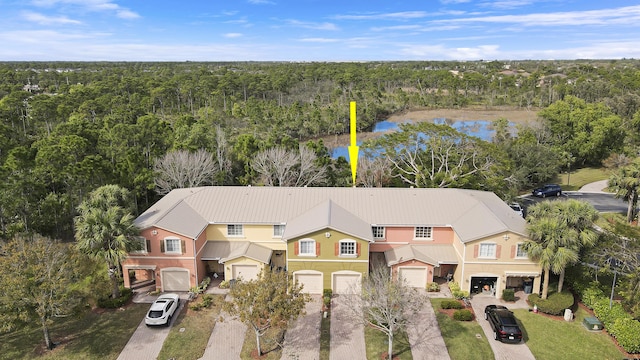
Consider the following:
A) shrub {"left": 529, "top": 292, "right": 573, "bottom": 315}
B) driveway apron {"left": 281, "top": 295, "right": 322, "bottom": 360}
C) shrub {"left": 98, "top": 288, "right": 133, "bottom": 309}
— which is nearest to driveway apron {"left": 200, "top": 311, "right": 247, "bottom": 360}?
driveway apron {"left": 281, "top": 295, "right": 322, "bottom": 360}

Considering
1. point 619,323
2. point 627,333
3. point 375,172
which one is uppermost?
point 375,172

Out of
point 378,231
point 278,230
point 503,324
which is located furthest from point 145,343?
point 503,324

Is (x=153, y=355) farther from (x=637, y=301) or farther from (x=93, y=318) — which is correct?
(x=637, y=301)

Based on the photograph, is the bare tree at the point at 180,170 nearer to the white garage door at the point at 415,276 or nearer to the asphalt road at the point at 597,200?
the white garage door at the point at 415,276

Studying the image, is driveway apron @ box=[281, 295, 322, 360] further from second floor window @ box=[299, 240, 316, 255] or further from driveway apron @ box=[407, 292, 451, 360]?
driveway apron @ box=[407, 292, 451, 360]

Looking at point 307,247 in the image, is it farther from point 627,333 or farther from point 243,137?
point 243,137

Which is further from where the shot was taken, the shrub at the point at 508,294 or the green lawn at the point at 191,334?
the shrub at the point at 508,294

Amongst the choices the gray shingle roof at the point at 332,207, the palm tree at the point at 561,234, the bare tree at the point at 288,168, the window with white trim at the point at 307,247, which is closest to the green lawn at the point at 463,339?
the gray shingle roof at the point at 332,207
